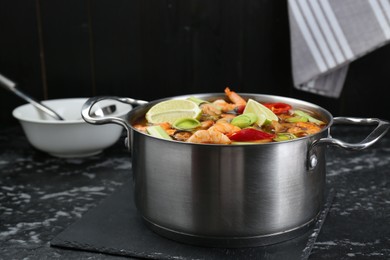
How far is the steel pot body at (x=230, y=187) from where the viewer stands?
0.93 metres

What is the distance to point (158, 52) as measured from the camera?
176cm

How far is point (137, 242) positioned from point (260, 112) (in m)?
0.33

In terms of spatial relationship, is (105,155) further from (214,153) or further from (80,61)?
(214,153)

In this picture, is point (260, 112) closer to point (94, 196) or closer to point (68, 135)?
point (94, 196)

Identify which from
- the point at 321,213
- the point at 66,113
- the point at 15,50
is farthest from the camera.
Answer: the point at 15,50

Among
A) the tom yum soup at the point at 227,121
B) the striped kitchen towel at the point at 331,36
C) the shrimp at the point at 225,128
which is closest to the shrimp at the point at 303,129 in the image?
the tom yum soup at the point at 227,121

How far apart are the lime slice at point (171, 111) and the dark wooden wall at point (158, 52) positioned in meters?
0.59

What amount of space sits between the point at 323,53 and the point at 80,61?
0.73 metres

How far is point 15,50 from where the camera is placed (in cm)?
179

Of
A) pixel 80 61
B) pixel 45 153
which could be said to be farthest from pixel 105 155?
pixel 80 61

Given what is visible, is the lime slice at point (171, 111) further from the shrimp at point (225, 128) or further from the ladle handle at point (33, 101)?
the ladle handle at point (33, 101)

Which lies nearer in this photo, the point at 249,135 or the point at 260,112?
the point at 249,135

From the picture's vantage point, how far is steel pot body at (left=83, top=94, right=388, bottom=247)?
0.93 m

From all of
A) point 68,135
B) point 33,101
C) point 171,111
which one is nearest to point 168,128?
point 171,111
